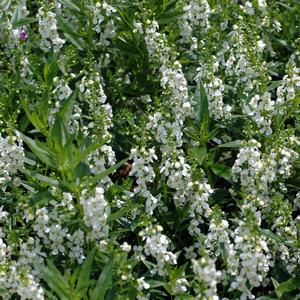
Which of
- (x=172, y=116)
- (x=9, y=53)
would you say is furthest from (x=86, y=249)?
(x=9, y=53)

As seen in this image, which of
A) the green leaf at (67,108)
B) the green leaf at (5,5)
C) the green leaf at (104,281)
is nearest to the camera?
the green leaf at (104,281)

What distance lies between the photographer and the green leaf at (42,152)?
4.21m

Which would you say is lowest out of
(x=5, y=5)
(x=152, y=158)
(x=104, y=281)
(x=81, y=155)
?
(x=104, y=281)

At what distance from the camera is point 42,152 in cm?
429

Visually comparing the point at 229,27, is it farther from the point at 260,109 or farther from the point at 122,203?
the point at 122,203

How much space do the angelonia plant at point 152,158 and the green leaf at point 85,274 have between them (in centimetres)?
2

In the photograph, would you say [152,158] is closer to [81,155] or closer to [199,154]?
[199,154]

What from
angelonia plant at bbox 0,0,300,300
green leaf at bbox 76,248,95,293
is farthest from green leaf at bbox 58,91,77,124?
green leaf at bbox 76,248,95,293

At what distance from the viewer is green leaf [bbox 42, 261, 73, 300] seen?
3938 mm

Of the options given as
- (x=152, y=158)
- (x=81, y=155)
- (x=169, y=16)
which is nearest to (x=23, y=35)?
(x=169, y=16)

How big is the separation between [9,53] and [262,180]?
2404 mm

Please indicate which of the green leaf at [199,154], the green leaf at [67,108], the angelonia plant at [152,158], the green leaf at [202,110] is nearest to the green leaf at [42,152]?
the angelonia plant at [152,158]

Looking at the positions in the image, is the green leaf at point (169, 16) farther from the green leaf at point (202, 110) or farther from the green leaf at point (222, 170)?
the green leaf at point (222, 170)

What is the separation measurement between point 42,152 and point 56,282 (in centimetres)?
77
